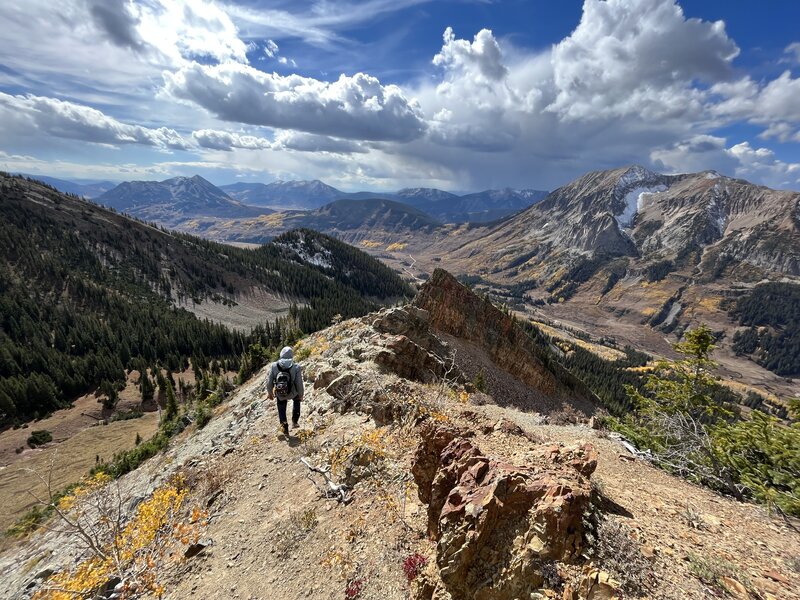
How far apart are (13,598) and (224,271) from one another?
193 m

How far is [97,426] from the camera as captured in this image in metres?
63.7

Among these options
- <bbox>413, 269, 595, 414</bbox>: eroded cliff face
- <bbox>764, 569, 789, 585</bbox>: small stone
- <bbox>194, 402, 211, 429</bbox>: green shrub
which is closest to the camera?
<bbox>764, 569, 789, 585</bbox>: small stone

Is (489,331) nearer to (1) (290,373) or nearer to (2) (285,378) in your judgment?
(1) (290,373)

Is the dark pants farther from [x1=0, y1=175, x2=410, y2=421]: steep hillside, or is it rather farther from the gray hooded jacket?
[x1=0, y1=175, x2=410, y2=421]: steep hillside

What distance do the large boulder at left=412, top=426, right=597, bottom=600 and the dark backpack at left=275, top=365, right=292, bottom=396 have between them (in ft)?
29.8

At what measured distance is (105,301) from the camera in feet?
421

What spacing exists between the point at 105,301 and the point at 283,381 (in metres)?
151

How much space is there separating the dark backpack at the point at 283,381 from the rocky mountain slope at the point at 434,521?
2494 millimetres

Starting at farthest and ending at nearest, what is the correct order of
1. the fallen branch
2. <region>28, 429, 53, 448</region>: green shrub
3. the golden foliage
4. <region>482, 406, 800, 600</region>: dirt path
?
<region>28, 429, 53, 448</region>: green shrub, the fallen branch, the golden foliage, <region>482, 406, 800, 600</region>: dirt path

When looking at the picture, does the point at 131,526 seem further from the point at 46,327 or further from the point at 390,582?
the point at 46,327

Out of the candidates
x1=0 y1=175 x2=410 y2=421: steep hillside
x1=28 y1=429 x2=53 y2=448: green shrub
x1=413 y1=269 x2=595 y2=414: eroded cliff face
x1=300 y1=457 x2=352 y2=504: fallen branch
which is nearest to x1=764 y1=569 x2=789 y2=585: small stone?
x1=300 y1=457 x2=352 y2=504: fallen branch

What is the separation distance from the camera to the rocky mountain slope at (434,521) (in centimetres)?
665

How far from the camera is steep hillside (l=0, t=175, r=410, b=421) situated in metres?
82.2

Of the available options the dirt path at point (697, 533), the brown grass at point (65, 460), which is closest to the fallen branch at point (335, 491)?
the dirt path at point (697, 533)
